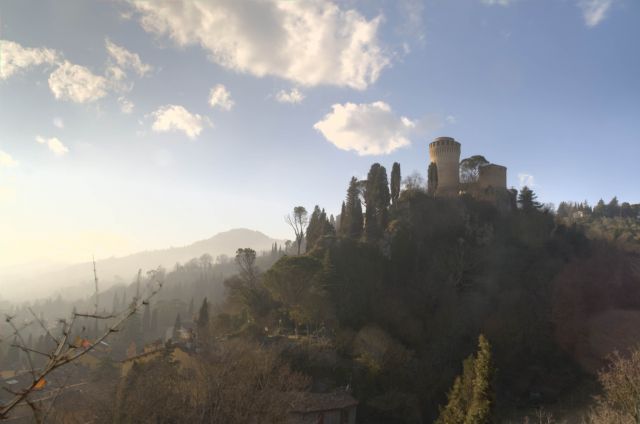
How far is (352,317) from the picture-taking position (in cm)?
2589

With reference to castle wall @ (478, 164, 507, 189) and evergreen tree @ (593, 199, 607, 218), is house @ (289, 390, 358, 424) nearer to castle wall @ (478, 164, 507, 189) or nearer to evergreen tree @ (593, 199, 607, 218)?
castle wall @ (478, 164, 507, 189)

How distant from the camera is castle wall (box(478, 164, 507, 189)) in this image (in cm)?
3922

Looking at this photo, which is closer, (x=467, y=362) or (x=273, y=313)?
(x=467, y=362)

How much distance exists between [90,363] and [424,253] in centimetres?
3512

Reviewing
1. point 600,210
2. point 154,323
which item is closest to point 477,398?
point 154,323

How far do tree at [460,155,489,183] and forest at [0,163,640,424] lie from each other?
4.77m

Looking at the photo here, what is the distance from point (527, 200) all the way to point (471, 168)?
264 inches

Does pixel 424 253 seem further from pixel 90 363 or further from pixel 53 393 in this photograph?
pixel 90 363

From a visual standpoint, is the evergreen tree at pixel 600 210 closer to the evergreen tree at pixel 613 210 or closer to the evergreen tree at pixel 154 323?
the evergreen tree at pixel 613 210

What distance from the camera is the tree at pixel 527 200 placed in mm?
38062

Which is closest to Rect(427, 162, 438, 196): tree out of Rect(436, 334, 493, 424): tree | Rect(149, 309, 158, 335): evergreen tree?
Rect(436, 334, 493, 424): tree

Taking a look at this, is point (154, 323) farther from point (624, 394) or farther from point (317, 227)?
point (624, 394)

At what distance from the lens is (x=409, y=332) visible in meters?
26.1

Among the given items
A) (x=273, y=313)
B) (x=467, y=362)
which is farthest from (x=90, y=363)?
(x=467, y=362)
